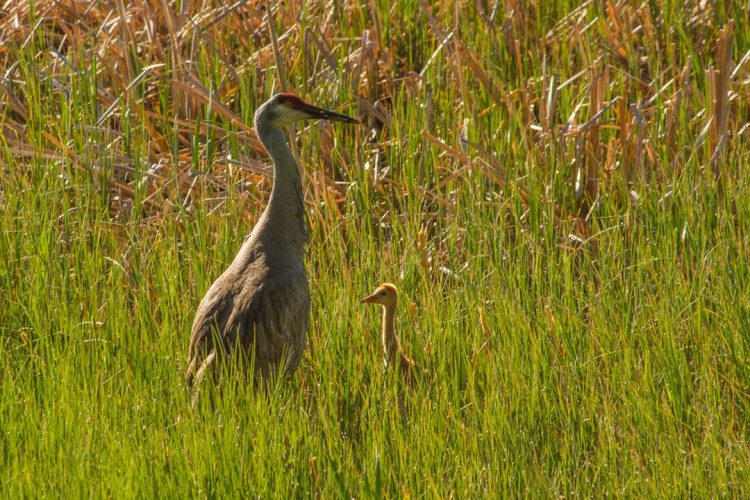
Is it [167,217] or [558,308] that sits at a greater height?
[167,217]

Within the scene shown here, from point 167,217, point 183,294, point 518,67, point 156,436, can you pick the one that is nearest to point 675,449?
point 156,436

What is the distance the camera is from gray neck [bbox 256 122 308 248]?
166 inches

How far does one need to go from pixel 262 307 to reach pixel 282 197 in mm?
526

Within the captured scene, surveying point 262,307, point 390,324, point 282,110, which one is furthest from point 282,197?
point 390,324

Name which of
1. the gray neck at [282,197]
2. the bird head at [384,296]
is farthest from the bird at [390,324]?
the gray neck at [282,197]

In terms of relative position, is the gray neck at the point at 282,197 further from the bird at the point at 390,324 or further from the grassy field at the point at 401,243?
the bird at the point at 390,324

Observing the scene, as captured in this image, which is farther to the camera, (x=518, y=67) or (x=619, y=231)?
(x=518, y=67)

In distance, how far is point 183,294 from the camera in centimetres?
434

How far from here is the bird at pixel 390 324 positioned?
13.2ft

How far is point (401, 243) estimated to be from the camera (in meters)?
4.83

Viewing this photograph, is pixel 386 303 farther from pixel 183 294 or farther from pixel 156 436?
pixel 156 436

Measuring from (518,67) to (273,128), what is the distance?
1.72 metres

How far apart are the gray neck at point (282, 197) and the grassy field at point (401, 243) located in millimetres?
290

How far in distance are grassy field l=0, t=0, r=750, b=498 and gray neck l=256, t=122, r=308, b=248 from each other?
11.4 inches
